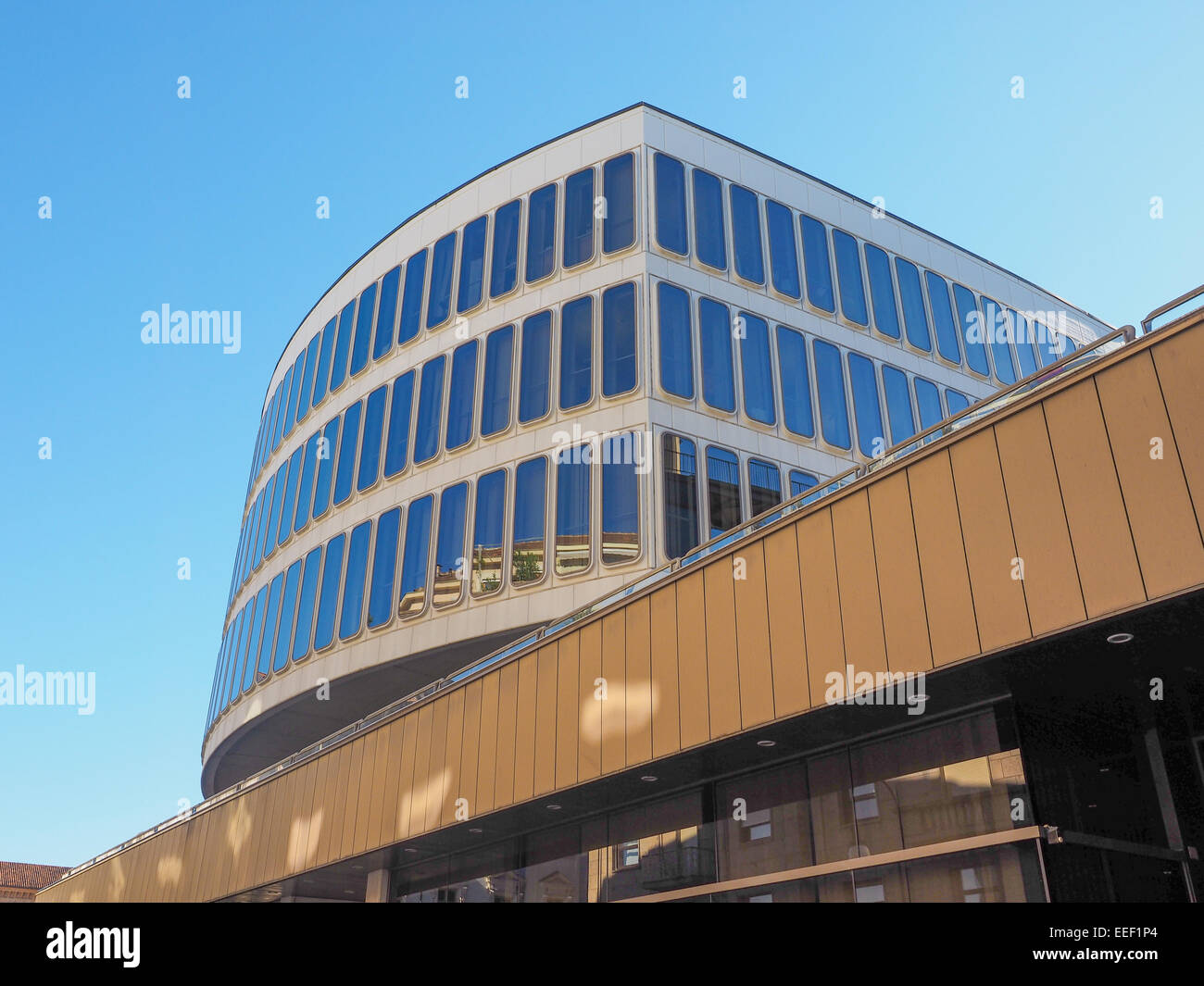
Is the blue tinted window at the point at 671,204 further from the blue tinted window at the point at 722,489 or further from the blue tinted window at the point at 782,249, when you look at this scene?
the blue tinted window at the point at 722,489

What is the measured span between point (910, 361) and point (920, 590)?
65.5ft

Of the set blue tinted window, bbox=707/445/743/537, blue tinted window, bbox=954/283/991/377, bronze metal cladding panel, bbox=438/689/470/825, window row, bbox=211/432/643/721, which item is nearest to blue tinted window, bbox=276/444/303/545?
window row, bbox=211/432/643/721

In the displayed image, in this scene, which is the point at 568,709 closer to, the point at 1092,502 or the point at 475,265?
the point at 1092,502

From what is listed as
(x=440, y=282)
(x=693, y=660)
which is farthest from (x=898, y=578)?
(x=440, y=282)

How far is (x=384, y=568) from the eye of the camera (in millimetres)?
25062

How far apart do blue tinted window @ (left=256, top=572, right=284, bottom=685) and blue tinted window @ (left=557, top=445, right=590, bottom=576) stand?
10415 millimetres

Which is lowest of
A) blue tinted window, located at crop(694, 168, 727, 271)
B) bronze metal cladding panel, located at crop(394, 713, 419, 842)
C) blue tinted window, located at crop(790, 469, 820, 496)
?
bronze metal cladding panel, located at crop(394, 713, 419, 842)

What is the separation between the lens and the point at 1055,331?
1344 inches

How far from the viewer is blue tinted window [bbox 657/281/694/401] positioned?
22.9 m

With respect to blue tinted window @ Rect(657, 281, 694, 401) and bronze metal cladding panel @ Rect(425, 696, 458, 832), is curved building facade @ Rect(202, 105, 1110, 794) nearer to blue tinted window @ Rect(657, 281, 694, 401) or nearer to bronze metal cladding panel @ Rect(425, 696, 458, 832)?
blue tinted window @ Rect(657, 281, 694, 401)

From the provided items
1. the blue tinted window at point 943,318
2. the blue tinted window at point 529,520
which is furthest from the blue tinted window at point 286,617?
the blue tinted window at point 943,318

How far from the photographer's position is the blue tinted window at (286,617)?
1076 inches
